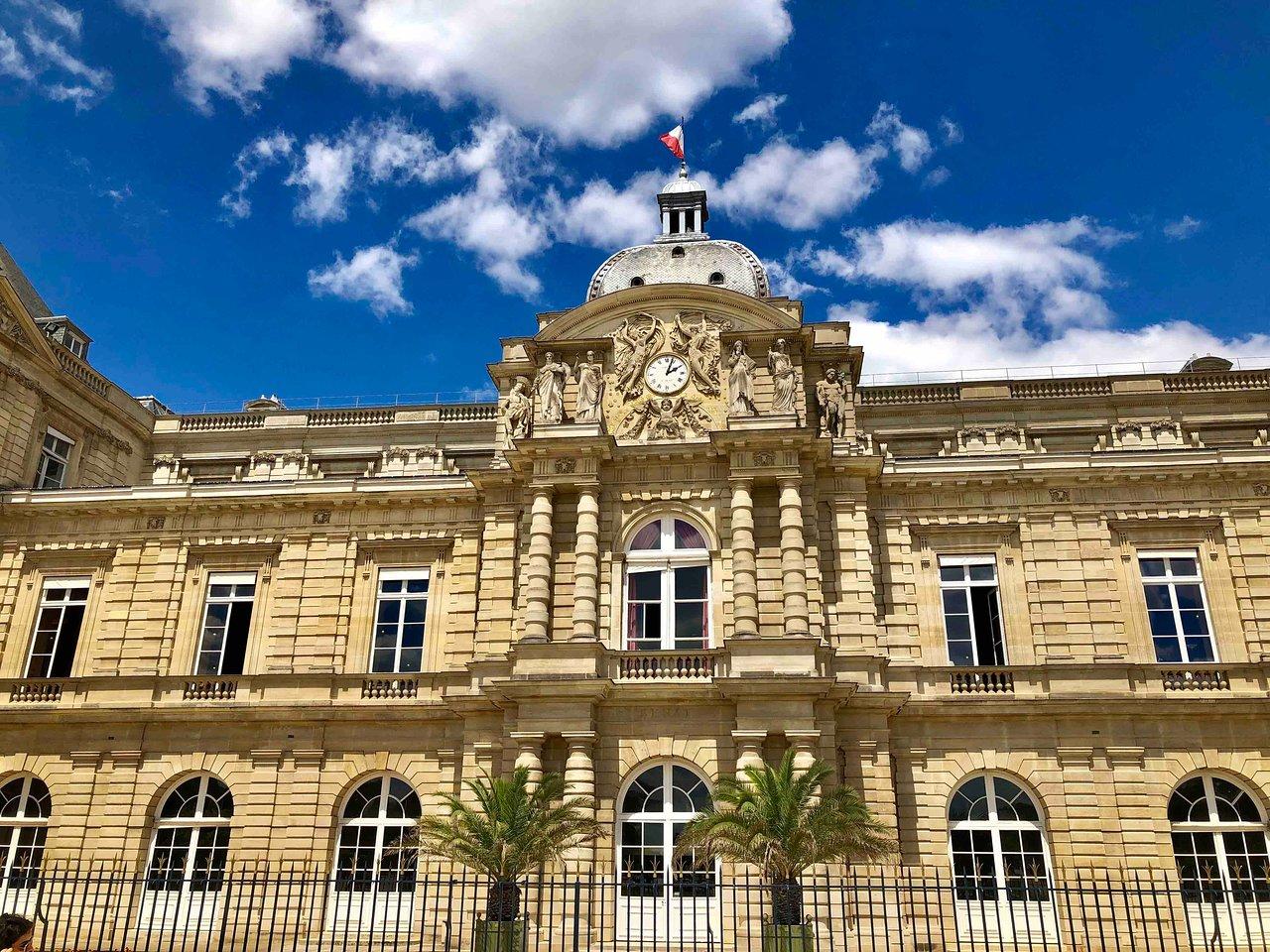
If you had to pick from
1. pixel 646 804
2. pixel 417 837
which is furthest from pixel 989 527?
pixel 417 837

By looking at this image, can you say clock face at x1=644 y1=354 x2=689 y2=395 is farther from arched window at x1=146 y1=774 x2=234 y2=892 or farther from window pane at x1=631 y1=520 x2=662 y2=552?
arched window at x1=146 y1=774 x2=234 y2=892

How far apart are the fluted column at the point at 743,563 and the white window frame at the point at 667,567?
30.3 inches

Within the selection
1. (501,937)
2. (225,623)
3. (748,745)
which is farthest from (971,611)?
(225,623)

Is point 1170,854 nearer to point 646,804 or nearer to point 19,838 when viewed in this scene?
point 646,804

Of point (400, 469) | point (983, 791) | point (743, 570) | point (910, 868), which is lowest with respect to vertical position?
point (910, 868)

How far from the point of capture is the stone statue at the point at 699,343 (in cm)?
2598

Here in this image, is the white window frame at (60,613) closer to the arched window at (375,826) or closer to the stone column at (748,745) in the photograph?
the arched window at (375,826)

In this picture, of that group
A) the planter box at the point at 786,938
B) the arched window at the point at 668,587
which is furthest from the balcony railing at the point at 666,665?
the planter box at the point at 786,938

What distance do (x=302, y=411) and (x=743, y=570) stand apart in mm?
18858

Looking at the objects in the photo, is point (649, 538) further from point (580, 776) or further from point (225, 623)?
point (225, 623)

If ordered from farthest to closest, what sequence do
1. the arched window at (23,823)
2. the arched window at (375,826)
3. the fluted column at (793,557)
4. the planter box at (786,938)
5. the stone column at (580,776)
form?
the arched window at (23,823) < the arched window at (375,826) < the fluted column at (793,557) < the stone column at (580,776) < the planter box at (786,938)

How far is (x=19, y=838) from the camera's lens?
2500 cm

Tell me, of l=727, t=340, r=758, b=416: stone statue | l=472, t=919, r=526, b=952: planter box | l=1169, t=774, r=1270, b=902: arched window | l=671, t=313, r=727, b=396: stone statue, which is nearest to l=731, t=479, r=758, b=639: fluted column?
l=727, t=340, r=758, b=416: stone statue

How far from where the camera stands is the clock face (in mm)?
25953
